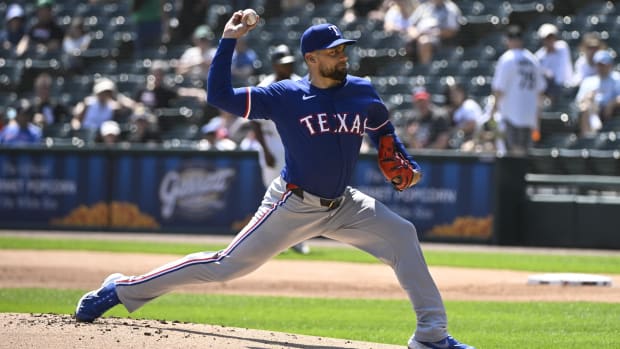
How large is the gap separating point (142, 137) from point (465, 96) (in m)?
5.09

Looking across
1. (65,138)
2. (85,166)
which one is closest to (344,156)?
(85,166)

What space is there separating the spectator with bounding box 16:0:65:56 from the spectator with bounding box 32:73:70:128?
8.56 ft

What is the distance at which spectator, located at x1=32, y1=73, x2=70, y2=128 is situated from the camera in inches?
757

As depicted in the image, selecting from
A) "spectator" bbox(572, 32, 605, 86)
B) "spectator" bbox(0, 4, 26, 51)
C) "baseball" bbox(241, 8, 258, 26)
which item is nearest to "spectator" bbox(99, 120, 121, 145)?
"spectator" bbox(0, 4, 26, 51)

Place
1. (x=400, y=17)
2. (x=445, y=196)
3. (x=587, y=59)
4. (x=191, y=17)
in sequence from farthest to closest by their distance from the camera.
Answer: (x=191, y=17) → (x=400, y=17) → (x=587, y=59) → (x=445, y=196)

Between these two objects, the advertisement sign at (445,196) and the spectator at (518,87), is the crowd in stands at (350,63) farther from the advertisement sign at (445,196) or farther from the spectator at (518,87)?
the advertisement sign at (445,196)

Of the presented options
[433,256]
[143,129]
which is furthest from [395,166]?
[143,129]

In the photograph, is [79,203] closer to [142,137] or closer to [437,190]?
[142,137]

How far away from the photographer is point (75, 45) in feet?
72.2

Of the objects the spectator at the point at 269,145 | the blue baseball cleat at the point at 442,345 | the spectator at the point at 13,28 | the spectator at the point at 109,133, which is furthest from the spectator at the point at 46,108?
the blue baseball cleat at the point at 442,345

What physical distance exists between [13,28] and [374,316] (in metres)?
16.0

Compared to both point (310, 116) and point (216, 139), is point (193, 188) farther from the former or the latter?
point (310, 116)

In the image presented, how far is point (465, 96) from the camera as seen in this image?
52.9ft

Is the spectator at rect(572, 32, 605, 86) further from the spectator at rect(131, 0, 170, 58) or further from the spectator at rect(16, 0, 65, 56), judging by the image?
the spectator at rect(16, 0, 65, 56)
